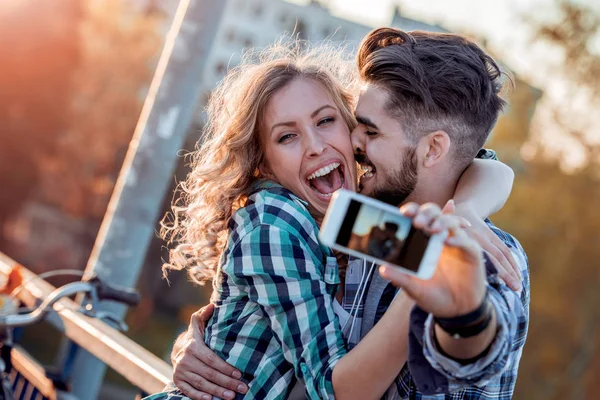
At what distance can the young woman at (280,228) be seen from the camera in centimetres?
246

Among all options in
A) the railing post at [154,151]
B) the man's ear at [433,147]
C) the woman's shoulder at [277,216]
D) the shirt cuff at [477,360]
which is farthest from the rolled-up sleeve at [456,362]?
the railing post at [154,151]

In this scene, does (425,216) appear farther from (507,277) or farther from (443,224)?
(507,277)

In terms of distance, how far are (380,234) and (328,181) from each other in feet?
5.26

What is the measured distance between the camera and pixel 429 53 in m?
3.10

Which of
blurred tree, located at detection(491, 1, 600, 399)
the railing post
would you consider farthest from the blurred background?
the railing post

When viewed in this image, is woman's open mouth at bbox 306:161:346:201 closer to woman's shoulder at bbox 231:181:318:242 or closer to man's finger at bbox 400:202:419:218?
woman's shoulder at bbox 231:181:318:242

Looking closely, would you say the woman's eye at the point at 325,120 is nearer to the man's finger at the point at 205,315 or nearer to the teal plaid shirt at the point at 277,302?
the teal plaid shirt at the point at 277,302

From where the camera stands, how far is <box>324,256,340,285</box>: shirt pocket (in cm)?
271

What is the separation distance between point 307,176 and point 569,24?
73.2ft

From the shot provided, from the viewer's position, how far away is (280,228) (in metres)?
2.71

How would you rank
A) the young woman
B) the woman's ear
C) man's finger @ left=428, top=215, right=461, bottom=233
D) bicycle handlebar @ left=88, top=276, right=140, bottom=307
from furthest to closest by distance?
bicycle handlebar @ left=88, top=276, right=140, bottom=307, the woman's ear, the young woman, man's finger @ left=428, top=215, right=461, bottom=233

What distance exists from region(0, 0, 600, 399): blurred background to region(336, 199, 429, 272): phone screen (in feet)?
65.4

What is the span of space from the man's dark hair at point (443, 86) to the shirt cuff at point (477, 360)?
1.18 metres

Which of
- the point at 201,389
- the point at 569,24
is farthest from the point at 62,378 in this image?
the point at 569,24
